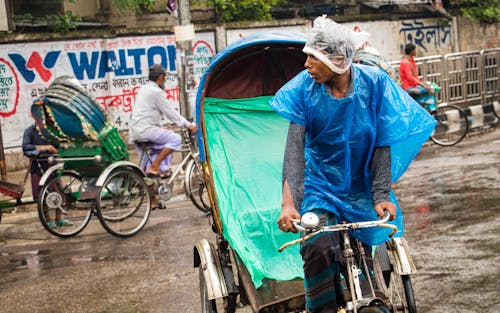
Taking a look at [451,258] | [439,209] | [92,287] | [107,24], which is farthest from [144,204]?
[107,24]

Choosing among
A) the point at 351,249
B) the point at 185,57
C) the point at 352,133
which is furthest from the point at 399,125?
the point at 185,57

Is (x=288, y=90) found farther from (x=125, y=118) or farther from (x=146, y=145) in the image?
(x=125, y=118)

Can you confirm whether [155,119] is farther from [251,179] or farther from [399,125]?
[399,125]

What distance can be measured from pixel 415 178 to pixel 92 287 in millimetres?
5567

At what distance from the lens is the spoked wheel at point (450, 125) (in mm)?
14766

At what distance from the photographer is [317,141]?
433 cm

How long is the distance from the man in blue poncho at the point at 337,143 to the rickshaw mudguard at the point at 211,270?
0.78m

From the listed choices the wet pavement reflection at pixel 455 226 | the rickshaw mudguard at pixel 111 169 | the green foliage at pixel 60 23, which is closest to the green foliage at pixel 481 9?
the wet pavement reflection at pixel 455 226

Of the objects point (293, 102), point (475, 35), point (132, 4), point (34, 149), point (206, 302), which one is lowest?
point (206, 302)

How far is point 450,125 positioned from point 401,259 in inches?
414

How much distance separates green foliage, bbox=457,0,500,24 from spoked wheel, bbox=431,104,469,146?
775 centimetres

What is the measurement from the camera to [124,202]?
31.3ft

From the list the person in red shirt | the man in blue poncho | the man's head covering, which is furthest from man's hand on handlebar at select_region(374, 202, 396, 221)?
the person in red shirt

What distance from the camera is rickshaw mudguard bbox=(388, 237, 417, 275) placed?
4.86 m
